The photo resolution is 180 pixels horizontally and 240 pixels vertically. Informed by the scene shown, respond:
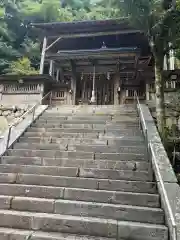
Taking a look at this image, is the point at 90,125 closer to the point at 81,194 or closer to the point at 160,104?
the point at 160,104

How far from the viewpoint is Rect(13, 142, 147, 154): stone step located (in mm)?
6163

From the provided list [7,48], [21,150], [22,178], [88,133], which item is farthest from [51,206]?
[7,48]

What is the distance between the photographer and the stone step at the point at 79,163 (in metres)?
5.34

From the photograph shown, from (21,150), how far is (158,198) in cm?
389

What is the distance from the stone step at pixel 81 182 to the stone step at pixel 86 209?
54 centimetres

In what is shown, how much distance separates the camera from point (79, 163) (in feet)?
18.4

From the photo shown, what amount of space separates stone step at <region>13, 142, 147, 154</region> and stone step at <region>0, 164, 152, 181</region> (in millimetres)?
1093

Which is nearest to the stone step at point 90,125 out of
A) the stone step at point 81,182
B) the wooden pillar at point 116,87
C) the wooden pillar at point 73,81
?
the stone step at point 81,182

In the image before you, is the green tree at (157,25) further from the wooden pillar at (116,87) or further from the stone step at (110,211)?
the wooden pillar at (116,87)

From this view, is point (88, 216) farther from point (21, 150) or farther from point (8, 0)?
point (8, 0)

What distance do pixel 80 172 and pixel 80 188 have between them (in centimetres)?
52

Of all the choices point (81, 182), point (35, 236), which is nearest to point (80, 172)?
point (81, 182)

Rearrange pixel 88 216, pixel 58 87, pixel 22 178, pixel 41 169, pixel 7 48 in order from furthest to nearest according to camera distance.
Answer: pixel 7 48 < pixel 58 87 < pixel 41 169 < pixel 22 178 < pixel 88 216

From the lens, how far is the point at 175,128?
31.1ft
